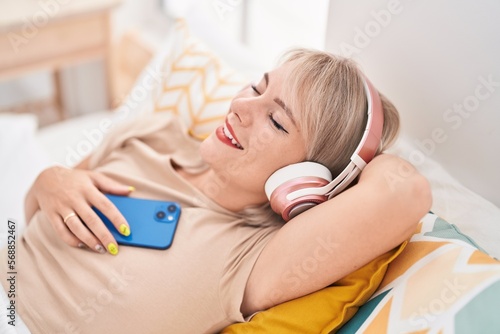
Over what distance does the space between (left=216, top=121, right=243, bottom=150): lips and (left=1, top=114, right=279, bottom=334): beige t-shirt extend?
138mm

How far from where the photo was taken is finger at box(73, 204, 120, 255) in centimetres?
108

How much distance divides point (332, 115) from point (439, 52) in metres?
0.28

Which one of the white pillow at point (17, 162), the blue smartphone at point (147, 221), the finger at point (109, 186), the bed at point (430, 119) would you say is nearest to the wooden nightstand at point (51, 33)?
the white pillow at point (17, 162)

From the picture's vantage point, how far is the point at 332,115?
1031 mm

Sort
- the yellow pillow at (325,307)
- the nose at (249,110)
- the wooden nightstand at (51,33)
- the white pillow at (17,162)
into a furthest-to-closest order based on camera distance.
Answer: the wooden nightstand at (51,33) → the white pillow at (17,162) → the nose at (249,110) → the yellow pillow at (325,307)

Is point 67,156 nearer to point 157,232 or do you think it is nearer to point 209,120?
point 209,120

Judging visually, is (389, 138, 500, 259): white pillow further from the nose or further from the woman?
the nose

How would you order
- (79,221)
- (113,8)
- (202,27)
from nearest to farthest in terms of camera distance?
(79,221), (202,27), (113,8)

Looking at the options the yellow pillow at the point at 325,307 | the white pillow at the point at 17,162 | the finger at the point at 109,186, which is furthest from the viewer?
the white pillow at the point at 17,162

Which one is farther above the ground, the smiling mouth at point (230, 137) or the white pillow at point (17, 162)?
the smiling mouth at point (230, 137)

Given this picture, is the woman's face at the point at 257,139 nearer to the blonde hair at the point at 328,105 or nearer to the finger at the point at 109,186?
the blonde hair at the point at 328,105

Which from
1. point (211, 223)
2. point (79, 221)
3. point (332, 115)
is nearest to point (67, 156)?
point (79, 221)

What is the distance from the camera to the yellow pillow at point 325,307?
958 mm

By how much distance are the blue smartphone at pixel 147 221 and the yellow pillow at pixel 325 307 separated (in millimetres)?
247
